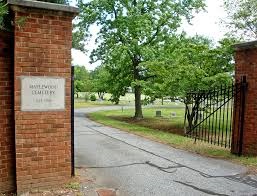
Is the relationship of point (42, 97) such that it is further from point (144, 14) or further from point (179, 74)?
point (144, 14)

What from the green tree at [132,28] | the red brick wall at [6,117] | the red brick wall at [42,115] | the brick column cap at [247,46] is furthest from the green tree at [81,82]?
the red brick wall at [6,117]

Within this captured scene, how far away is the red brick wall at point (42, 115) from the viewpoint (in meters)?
6.06

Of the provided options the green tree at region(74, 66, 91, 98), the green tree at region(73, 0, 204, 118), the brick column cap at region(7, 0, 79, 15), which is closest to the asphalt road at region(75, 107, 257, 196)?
the brick column cap at region(7, 0, 79, 15)

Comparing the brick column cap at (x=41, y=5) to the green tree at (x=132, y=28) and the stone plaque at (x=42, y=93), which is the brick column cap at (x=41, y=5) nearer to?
the stone plaque at (x=42, y=93)

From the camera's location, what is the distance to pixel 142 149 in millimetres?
10961

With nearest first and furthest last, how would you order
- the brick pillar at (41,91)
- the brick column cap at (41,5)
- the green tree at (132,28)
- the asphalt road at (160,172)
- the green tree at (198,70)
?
the brick column cap at (41,5)
the brick pillar at (41,91)
the asphalt road at (160,172)
the green tree at (198,70)
the green tree at (132,28)

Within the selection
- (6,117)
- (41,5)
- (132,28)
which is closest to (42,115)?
(6,117)

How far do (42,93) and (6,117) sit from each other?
2.43ft

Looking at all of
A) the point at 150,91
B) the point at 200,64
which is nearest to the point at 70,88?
the point at 200,64

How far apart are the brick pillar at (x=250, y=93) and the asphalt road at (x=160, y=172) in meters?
0.98

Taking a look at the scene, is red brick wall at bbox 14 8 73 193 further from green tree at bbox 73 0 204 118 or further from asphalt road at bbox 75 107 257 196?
green tree at bbox 73 0 204 118

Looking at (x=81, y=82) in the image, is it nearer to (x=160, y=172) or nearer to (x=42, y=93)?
(x=160, y=172)

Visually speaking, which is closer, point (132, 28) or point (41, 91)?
point (41, 91)

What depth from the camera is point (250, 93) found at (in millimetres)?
9438
